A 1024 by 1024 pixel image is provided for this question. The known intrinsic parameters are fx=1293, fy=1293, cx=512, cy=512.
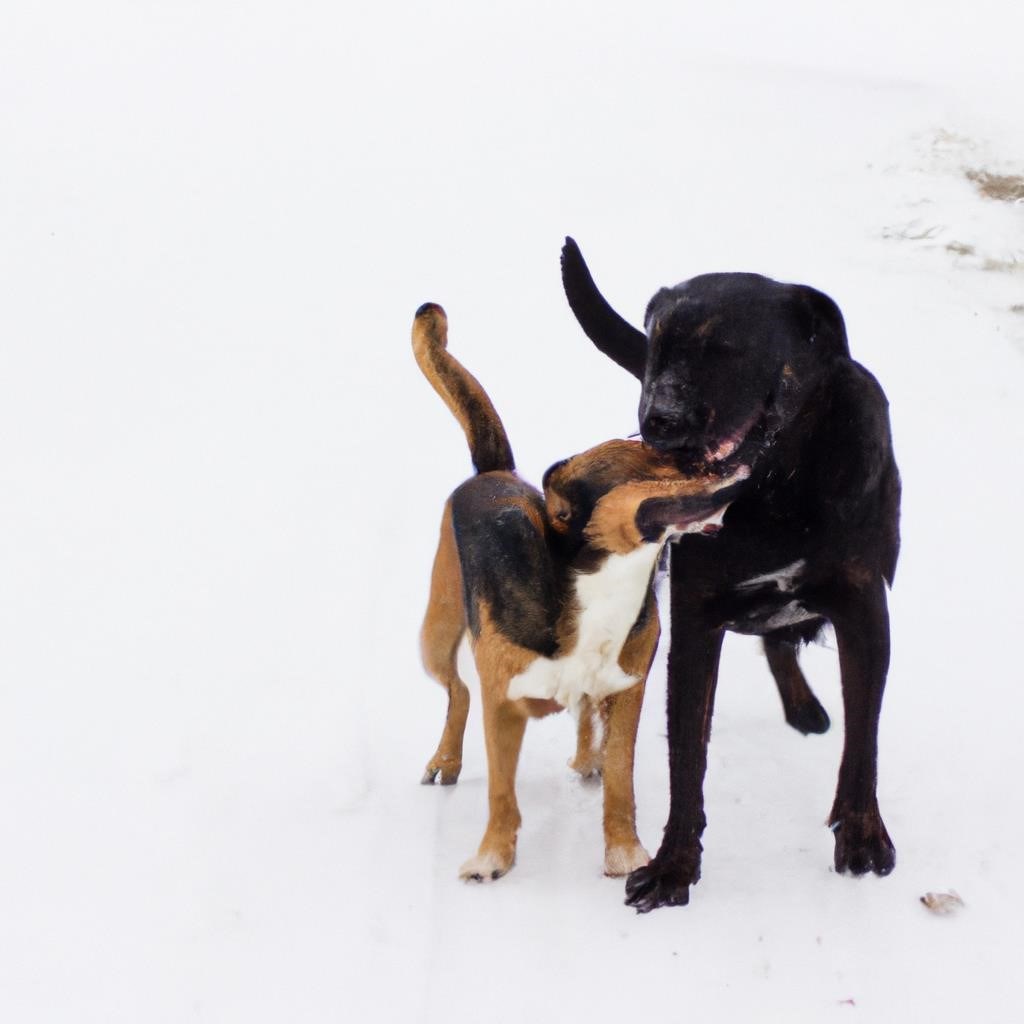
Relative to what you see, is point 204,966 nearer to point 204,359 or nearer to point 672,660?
point 672,660

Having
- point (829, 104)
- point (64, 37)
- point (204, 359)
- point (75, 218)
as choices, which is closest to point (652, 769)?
point (204, 359)

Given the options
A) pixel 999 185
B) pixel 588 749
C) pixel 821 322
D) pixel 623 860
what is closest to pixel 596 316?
pixel 821 322

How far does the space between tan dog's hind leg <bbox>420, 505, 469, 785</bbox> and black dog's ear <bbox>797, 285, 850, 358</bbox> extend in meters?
1.06

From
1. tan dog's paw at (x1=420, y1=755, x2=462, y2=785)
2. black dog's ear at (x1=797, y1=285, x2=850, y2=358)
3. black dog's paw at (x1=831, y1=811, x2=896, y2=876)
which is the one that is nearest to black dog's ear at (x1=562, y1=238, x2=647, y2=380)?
black dog's ear at (x1=797, y1=285, x2=850, y2=358)

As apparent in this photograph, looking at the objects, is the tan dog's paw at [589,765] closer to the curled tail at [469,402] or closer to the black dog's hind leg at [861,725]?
the black dog's hind leg at [861,725]

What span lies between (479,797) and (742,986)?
3.22ft

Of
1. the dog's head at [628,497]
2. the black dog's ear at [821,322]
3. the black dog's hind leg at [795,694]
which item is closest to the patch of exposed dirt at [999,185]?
the black dog's hind leg at [795,694]

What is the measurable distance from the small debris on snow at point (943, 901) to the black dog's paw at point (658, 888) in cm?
55

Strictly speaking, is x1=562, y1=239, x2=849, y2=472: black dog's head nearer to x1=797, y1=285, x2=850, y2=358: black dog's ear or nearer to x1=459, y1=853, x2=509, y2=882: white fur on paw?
→ x1=797, y1=285, x2=850, y2=358: black dog's ear

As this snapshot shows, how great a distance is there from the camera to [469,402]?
347 cm

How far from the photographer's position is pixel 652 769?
12.1ft

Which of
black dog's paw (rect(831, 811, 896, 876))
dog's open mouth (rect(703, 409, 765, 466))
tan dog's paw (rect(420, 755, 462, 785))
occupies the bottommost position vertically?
tan dog's paw (rect(420, 755, 462, 785))

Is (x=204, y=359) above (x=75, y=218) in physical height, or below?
below

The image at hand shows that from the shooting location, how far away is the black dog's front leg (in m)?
3.05
